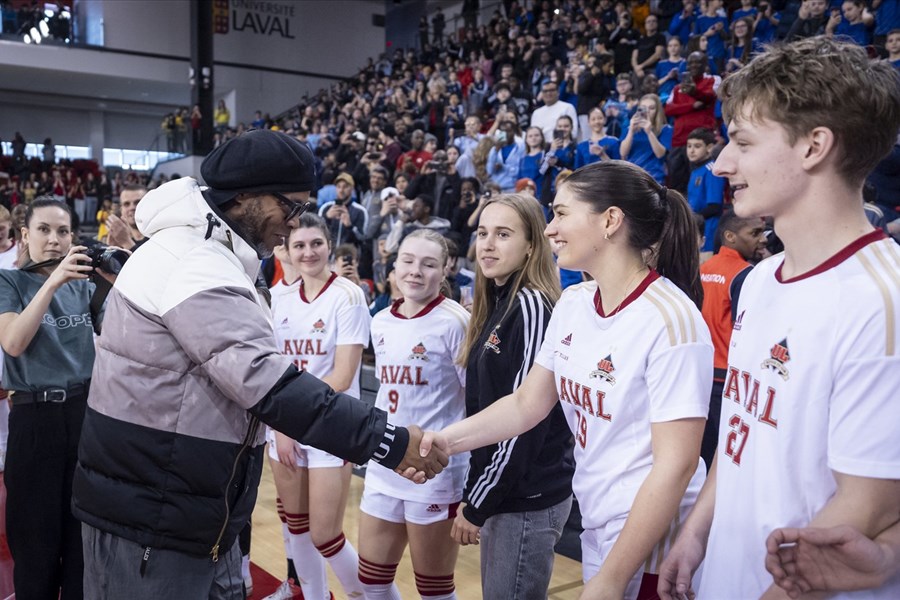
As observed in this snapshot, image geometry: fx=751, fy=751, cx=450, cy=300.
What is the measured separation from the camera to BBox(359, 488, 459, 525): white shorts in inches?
114

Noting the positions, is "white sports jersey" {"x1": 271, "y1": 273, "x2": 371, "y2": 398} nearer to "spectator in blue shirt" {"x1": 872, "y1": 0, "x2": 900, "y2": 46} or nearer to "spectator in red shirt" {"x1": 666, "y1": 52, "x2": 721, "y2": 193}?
"spectator in red shirt" {"x1": 666, "y1": 52, "x2": 721, "y2": 193}

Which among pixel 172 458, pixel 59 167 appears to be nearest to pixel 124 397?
pixel 172 458

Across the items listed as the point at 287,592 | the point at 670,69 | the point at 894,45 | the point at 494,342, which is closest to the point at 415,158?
the point at 670,69

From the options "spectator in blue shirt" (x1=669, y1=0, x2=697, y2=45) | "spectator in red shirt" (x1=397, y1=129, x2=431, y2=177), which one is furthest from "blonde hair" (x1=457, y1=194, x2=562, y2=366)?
"spectator in blue shirt" (x1=669, y1=0, x2=697, y2=45)

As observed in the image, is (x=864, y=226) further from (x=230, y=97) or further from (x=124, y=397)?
(x=230, y=97)

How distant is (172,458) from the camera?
177 centimetres

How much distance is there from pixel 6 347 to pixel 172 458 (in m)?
1.53

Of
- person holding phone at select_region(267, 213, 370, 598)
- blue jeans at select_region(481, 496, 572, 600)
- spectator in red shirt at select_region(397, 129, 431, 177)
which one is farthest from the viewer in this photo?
spectator in red shirt at select_region(397, 129, 431, 177)

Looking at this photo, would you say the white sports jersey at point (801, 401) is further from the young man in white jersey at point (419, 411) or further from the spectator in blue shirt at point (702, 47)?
the spectator in blue shirt at point (702, 47)

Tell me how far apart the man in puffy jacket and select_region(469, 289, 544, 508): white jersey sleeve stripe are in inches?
18.7

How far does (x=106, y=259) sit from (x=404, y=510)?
1453 millimetres

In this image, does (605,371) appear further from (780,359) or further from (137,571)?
(137,571)

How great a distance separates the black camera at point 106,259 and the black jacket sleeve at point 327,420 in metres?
1.22

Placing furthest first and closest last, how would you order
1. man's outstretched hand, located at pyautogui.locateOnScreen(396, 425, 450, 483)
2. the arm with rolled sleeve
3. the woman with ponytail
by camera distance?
man's outstretched hand, located at pyautogui.locateOnScreen(396, 425, 450, 483) < the arm with rolled sleeve < the woman with ponytail
